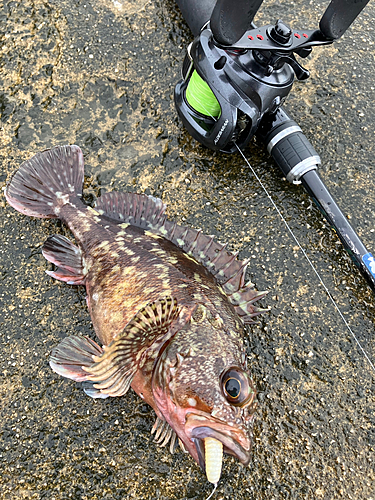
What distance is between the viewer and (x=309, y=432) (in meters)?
2.51

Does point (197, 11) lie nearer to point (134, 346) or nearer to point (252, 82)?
point (252, 82)

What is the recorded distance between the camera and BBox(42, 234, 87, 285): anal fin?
261 centimetres

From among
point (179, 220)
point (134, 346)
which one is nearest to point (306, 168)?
point (179, 220)

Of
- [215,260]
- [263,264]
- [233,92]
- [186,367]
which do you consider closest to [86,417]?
[186,367]

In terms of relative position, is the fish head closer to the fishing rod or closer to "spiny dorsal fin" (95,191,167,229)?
"spiny dorsal fin" (95,191,167,229)

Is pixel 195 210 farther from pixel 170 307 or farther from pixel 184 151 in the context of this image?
pixel 170 307

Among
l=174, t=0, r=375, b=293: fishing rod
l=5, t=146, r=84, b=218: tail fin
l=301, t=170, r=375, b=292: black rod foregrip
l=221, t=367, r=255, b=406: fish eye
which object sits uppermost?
l=174, t=0, r=375, b=293: fishing rod

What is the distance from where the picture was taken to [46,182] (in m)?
2.80

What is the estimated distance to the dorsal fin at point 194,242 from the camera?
98.2 inches

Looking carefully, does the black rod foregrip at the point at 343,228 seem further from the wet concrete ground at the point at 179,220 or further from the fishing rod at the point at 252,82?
the wet concrete ground at the point at 179,220

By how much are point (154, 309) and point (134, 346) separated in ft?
0.86

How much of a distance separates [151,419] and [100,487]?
1.68 ft

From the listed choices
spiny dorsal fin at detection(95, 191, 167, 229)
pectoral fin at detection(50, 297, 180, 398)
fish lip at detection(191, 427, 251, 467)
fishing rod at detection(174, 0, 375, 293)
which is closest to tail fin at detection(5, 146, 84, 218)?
spiny dorsal fin at detection(95, 191, 167, 229)

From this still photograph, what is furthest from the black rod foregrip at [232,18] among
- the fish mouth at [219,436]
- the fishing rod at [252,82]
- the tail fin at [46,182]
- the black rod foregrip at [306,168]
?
the fish mouth at [219,436]
